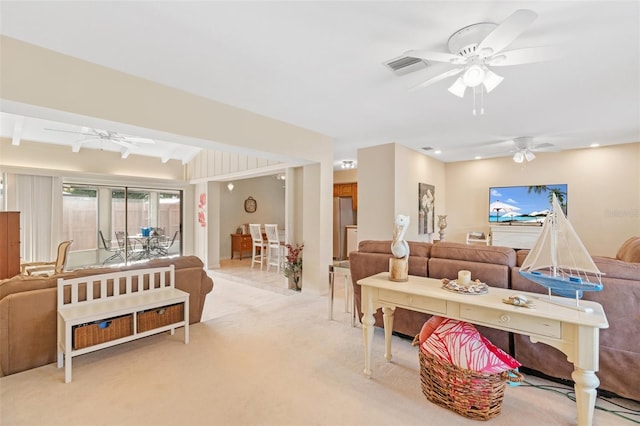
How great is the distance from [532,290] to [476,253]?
461 millimetres

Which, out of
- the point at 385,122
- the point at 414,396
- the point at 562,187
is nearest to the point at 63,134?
the point at 385,122

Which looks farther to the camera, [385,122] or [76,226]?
[76,226]

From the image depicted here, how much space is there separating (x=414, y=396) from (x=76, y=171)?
695 cm

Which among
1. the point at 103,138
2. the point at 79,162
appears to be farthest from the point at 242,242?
the point at 103,138

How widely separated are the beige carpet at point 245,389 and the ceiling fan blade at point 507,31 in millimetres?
2309

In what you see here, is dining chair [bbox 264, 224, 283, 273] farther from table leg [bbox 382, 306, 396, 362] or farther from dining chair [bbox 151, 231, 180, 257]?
table leg [bbox 382, 306, 396, 362]

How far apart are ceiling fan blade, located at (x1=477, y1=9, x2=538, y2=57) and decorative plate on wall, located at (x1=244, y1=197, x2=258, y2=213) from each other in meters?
7.67

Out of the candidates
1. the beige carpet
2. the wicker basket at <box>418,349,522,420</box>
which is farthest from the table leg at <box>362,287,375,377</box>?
the wicker basket at <box>418,349,522,420</box>

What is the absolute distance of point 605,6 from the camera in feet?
5.55

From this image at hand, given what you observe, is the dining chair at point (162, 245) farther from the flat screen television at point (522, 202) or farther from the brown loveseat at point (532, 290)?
the flat screen television at point (522, 202)

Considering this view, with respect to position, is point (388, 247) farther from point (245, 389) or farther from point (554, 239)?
point (245, 389)

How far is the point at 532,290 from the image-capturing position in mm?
2143

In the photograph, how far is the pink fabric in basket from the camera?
5.81 feet

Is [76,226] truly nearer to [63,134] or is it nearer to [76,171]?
[76,171]
